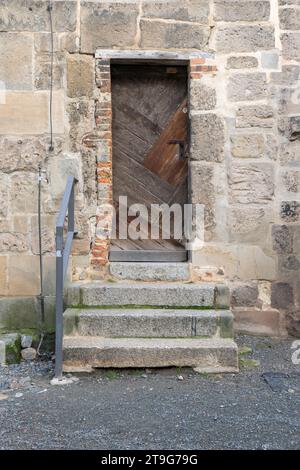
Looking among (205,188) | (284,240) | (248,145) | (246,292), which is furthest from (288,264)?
(248,145)

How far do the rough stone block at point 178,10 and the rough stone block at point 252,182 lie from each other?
140cm

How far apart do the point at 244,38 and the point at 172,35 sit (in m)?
0.66

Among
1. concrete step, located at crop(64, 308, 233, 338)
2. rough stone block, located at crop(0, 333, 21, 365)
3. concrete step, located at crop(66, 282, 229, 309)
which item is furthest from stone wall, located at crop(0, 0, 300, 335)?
concrete step, located at crop(64, 308, 233, 338)

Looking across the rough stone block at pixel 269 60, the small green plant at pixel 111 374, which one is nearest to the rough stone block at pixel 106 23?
the rough stone block at pixel 269 60

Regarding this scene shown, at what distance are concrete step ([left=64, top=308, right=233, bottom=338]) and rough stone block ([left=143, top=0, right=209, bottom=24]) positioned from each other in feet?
8.83

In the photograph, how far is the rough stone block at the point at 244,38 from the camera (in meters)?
4.49

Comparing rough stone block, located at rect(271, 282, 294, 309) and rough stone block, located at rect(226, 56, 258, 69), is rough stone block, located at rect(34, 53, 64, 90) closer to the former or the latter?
rough stone block, located at rect(226, 56, 258, 69)

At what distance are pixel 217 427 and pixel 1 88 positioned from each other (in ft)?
11.2

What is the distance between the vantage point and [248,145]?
4523 mm

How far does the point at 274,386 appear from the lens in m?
3.47

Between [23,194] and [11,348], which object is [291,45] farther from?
[11,348]

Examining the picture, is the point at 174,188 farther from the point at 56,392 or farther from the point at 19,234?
the point at 56,392

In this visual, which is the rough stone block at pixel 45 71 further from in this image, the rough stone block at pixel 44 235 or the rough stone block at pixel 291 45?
the rough stone block at pixel 291 45

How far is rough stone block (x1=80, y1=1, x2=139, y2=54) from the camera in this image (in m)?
4.48
